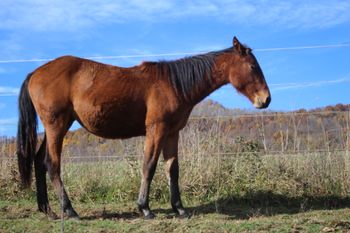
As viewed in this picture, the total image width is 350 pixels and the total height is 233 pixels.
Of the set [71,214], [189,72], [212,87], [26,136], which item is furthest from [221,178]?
[26,136]

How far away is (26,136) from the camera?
6707mm

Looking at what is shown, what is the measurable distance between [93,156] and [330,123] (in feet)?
16.3

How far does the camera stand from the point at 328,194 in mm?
7754

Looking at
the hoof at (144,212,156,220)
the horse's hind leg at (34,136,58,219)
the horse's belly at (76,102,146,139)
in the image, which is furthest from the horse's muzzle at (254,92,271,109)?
the horse's hind leg at (34,136,58,219)

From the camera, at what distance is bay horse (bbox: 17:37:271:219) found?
6.44 metres

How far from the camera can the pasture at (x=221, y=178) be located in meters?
7.08

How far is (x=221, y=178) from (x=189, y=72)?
2.28 m

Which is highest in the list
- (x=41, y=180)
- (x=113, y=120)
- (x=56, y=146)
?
(x=113, y=120)

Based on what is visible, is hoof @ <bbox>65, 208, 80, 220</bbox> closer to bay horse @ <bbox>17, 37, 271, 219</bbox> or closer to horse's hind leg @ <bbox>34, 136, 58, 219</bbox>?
bay horse @ <bbox>17, 37, 271, 219</bbox>

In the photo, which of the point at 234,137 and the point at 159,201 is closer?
the point at 159,201

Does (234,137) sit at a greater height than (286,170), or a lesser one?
greater

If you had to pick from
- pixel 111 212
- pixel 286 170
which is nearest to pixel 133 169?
pixel 111 212

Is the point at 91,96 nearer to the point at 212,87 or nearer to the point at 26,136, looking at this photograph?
the point at 26,136

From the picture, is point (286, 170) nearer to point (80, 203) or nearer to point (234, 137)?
point (234, 137)
